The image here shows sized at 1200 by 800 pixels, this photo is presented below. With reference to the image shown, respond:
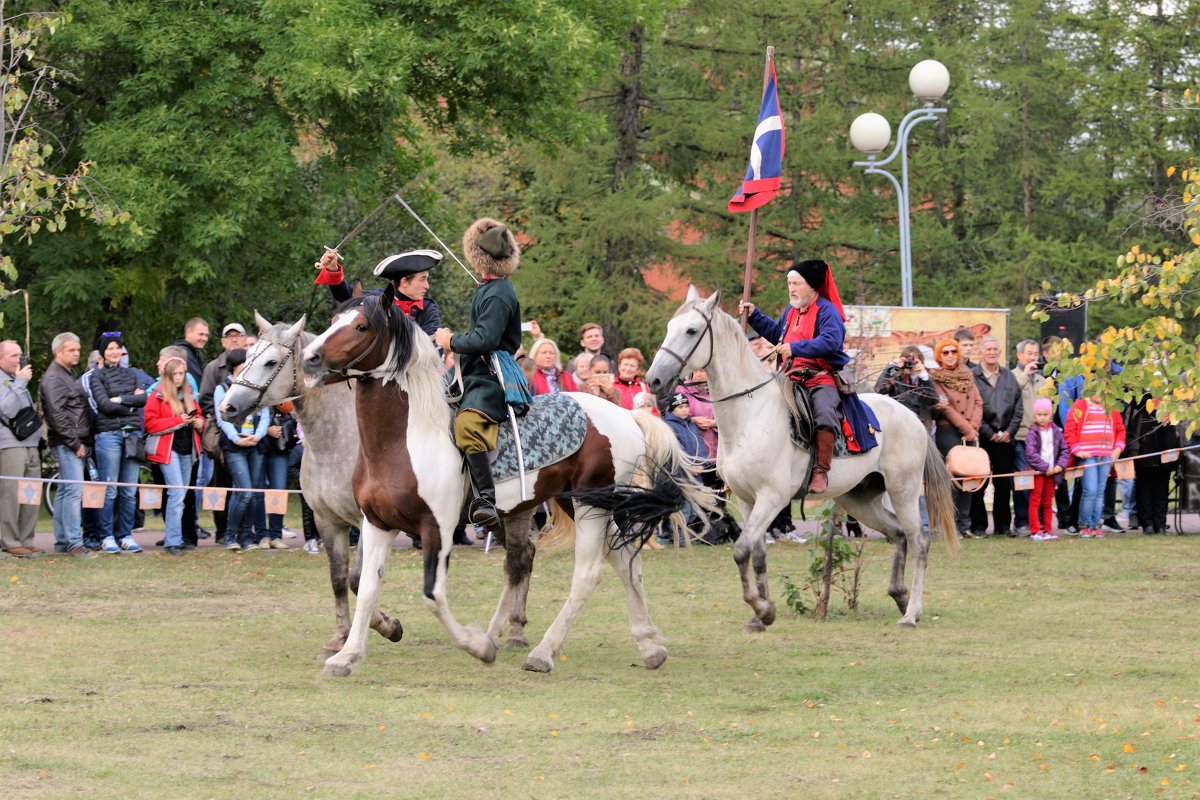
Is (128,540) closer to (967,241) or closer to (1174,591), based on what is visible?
(1174,591)

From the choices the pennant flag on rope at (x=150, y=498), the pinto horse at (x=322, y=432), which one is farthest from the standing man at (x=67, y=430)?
the pinto horse at (x=322, y=432)

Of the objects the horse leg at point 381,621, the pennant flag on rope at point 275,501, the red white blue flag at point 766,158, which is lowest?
the horse leg at point 381,621

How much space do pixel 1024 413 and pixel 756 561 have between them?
9.31 metres

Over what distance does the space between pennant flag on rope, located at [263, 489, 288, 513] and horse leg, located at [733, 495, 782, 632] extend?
7088 millimetres

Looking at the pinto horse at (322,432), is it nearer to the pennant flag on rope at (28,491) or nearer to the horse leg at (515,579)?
the horse leg at (515,579)

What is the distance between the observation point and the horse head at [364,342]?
1012cm

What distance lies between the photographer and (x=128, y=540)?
711 inches

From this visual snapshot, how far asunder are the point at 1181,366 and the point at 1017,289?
95.3ft

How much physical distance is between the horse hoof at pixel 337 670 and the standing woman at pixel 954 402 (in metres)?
10.8

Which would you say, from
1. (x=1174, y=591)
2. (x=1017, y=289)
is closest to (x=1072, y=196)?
(x=1017, y=289)

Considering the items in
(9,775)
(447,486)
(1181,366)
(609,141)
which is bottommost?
(9,775)

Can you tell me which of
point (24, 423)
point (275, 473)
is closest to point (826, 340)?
point (275, 473)

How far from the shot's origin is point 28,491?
17203 millimetres

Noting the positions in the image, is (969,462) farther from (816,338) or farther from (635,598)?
(635,598)
